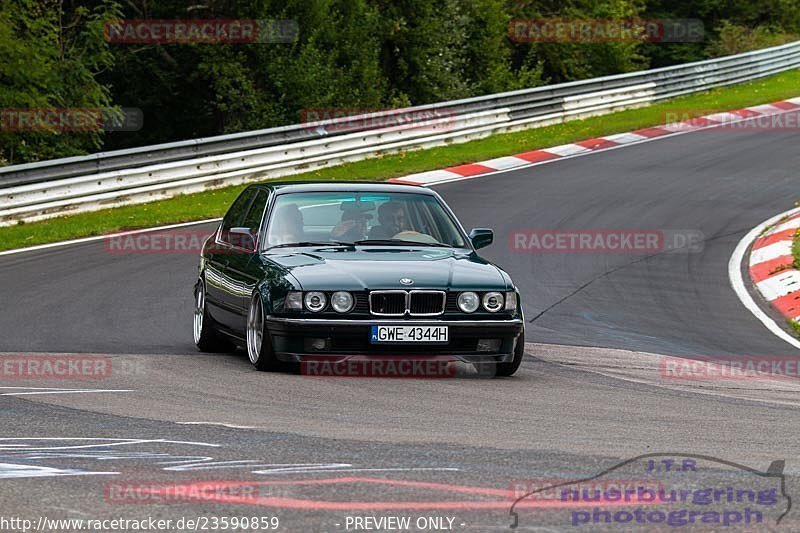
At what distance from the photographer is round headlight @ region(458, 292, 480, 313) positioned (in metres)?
9.14

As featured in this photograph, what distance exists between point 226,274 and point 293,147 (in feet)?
45.9

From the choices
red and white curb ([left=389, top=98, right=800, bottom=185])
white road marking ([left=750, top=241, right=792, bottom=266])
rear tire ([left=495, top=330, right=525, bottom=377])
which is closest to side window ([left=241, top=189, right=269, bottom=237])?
rear tire ([left=495, top=330, right=525, bottom=377])

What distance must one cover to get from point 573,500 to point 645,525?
1.35 ft

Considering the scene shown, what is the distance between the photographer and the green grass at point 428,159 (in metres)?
19.5

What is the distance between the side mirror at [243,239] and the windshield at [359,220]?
157 millimetres

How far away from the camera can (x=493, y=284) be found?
927 centimetres

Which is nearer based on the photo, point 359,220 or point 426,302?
point 426,302

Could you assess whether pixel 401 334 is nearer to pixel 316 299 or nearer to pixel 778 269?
pixel 316 299

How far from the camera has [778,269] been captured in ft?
49.8

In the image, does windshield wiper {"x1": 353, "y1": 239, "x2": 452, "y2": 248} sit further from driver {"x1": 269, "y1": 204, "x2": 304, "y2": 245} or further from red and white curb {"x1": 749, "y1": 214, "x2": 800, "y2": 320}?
red and white curb {"x1": 749, "y1": 214, "x2": 800, "y2": 320}

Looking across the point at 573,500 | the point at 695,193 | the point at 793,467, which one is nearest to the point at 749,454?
the point at 793,467

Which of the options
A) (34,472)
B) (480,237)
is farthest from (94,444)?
(480,237)

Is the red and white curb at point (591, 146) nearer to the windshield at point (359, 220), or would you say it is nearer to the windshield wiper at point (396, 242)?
the windshield at point (359, 220)
